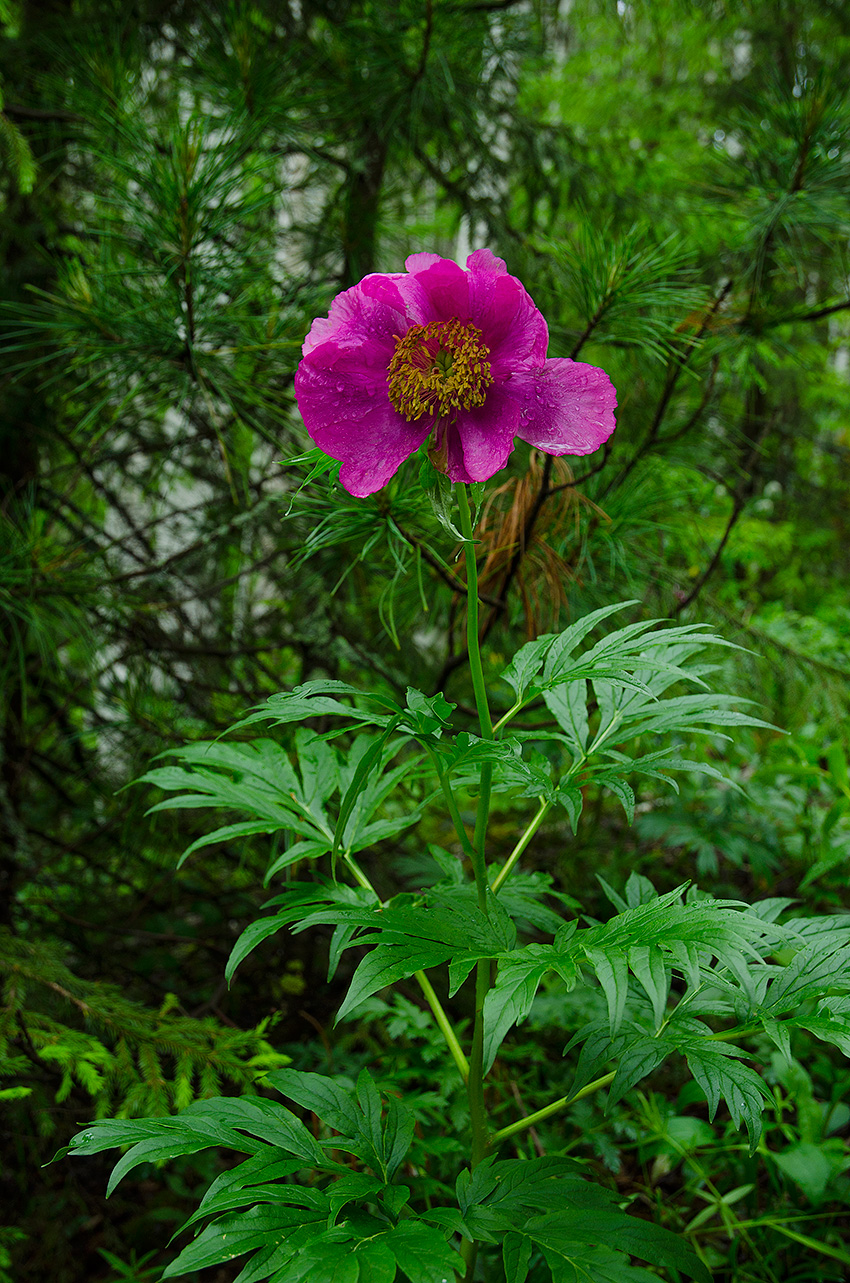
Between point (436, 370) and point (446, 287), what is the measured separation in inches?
3.3

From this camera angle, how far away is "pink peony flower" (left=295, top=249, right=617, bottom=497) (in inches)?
34.4

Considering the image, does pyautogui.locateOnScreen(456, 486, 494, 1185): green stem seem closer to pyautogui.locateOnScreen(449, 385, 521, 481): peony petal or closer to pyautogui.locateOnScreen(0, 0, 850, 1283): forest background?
pyautogui.locateOnScreen(449, 385, 521, 481): peony petal

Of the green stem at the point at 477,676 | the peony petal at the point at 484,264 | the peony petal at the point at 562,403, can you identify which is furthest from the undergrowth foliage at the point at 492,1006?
the peony petal at the point at 484,264

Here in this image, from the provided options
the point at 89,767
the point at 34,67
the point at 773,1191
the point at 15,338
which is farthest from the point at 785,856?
the point at 34,67

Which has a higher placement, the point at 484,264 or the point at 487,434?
the point at 484,264

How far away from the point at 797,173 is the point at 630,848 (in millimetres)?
2244

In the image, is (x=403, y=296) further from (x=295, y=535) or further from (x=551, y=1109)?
(x=295, y=535)

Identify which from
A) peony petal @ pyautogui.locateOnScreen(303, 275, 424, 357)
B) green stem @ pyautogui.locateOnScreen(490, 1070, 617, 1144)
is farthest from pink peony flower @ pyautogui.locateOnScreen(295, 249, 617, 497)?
green stem @ pyautogui.locateOnScreen(490, 1070, 617, 1144)

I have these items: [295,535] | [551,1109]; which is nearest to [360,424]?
[551,1109]

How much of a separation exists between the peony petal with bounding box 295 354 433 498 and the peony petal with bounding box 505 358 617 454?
0.37 ft

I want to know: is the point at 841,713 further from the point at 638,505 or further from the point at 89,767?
the point at 89,767

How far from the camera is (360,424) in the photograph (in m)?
0.90

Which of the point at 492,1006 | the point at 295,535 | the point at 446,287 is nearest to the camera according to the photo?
the point at 492,1006

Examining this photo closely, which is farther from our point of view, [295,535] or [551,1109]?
[295,535]
